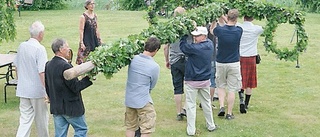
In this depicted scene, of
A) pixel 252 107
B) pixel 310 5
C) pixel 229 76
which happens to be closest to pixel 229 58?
pixel 229 76

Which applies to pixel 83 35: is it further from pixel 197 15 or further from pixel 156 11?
pixel 197 15

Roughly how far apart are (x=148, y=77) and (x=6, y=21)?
2.82 m

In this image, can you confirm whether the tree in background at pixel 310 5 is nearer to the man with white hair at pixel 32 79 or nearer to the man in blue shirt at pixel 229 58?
the man in blue shirt at pixel 229 58

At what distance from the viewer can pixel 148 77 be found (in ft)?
18.9

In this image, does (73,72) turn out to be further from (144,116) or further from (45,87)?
(144,116)

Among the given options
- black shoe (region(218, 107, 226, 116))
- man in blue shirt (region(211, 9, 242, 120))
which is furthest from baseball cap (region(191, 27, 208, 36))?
black shoe (region(218, 107, 226, 116))

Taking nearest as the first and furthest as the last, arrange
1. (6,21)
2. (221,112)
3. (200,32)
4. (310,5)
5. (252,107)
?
(200,32) < (6,21) < (221,112) < (252,107) < (310,5)

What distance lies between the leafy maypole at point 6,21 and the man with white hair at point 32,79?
1.59m

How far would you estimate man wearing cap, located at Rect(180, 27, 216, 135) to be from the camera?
21.7 ft

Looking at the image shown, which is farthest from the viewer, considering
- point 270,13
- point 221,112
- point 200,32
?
point 270,13

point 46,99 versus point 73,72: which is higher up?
point 73,72

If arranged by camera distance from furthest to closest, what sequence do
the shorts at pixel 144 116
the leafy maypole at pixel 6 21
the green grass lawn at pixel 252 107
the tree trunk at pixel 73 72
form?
the leafy maypole at pixel 6 21 → the green grass lawn at pixel 252 107 → the shorts at pixel 144 116 → the tree trunk at pixel 73 72

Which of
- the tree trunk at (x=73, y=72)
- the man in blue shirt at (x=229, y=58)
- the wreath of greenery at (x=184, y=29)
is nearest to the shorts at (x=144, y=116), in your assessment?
the wreath of greenery at (x=184, y=29)

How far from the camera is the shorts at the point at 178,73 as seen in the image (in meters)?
7.29
